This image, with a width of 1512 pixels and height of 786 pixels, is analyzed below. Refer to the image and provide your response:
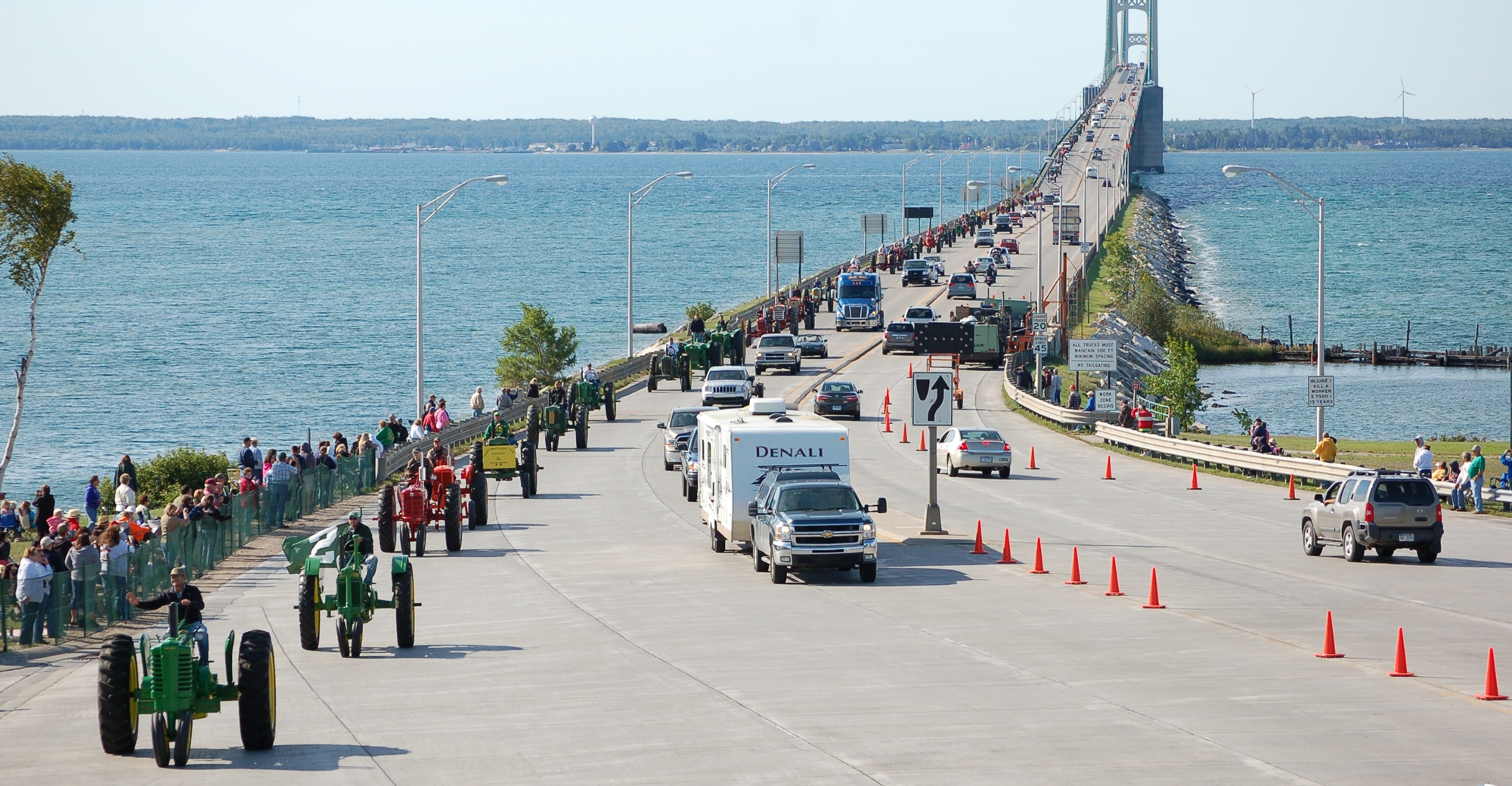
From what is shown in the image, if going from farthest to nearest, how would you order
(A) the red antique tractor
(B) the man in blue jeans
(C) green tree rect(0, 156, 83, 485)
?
(C) green tree rect(0, 156, 83, 485) → (B) the man in blue jeans → (A) the red antique tractor

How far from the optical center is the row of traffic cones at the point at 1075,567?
2384cm

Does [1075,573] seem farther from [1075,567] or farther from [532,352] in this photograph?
[532,352]

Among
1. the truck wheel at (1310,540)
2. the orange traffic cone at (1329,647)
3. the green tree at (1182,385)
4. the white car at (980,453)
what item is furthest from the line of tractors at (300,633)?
the green tree at (1182,385)

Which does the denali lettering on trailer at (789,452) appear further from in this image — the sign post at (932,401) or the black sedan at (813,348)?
the black sedan at (813,348)

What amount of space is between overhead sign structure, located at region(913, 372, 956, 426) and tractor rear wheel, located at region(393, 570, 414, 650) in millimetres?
11811

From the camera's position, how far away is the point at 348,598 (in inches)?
801

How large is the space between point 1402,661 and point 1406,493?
10.3m

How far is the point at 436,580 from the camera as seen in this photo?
26969 millimetres

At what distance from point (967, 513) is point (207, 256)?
15325 centimetres

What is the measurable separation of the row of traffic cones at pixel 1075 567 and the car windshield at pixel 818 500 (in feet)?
10.8

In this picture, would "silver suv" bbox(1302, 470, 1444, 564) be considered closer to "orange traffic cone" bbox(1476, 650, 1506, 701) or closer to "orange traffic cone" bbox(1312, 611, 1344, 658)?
"orange traffic cone" bbox(1312, 611, 1344, 658)

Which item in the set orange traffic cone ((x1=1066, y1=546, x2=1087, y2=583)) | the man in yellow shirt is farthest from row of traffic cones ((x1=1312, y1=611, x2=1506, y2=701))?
the man in yellow shirt

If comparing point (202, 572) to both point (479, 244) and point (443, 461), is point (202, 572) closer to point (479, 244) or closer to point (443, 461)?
point (443, 461)

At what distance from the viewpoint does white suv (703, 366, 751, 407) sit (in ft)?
171
